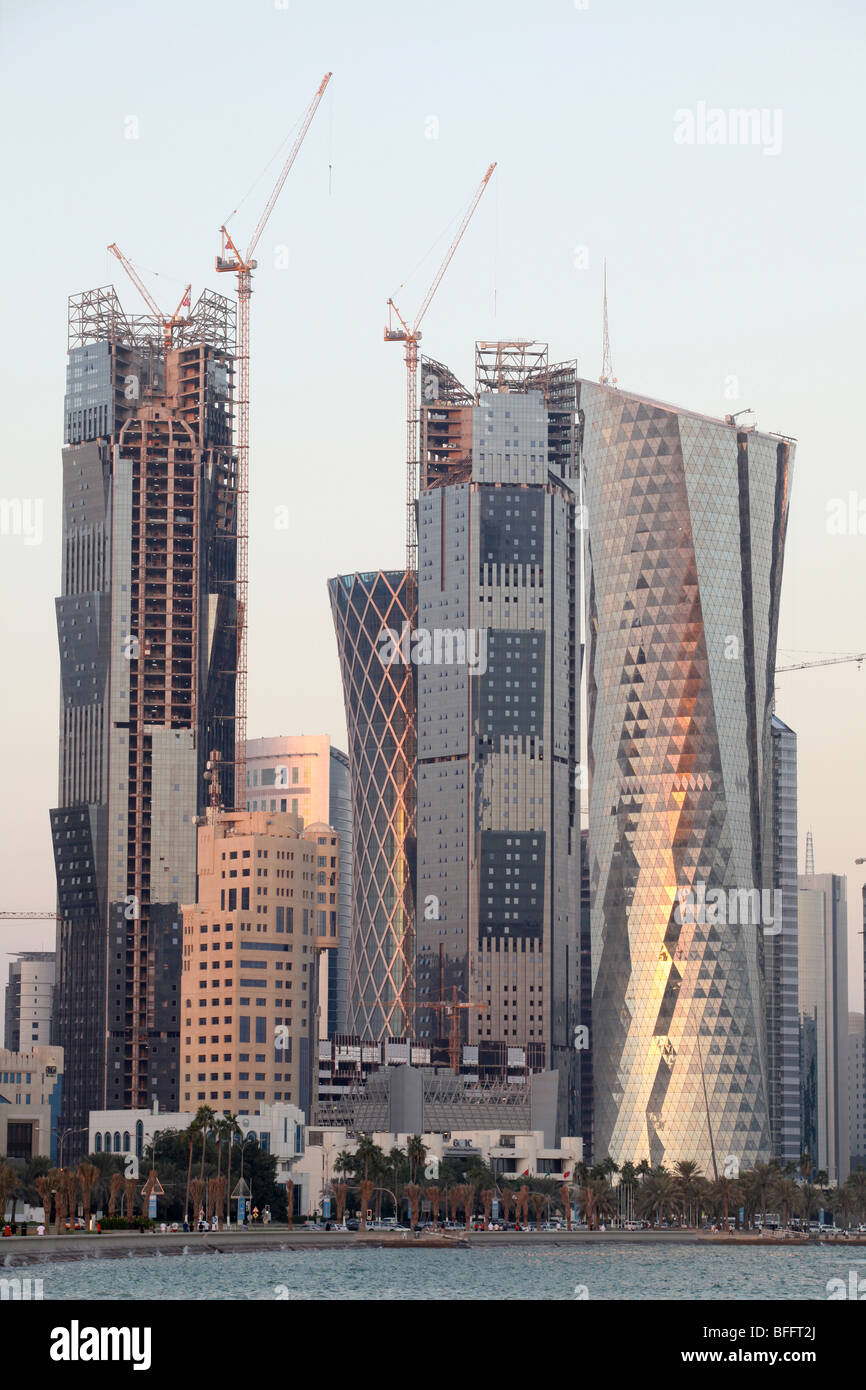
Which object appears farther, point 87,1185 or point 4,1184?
point 87,1185

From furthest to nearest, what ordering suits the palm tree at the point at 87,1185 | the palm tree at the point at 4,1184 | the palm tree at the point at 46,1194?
1. the palm tree at the point at 46,1194
2. the palm tree at the point at 87,1185
3. the palm tree at the point at 4,1184

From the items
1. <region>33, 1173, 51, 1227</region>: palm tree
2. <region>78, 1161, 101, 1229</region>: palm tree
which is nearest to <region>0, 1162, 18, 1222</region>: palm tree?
<region>33, 1173, 51, 1227</region>: palm tree

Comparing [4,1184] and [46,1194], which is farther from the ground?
[4,1184]

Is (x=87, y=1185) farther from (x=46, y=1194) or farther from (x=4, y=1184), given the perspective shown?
(x=4, y=1184)

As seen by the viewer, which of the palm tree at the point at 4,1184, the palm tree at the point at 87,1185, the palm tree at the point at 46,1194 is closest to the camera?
the palm tree at the point at 4,1184

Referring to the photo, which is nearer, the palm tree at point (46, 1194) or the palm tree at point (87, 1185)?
the palm tree at point (87, 1185)

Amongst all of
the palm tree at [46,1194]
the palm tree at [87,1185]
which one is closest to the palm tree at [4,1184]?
the palm tree at [46,1194]

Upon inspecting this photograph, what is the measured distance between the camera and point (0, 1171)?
175500 millimetres

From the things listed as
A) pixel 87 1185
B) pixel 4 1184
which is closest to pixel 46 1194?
pixel 87 1185

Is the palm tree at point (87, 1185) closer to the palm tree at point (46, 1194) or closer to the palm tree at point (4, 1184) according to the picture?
the palm tree at point (46, 1194)

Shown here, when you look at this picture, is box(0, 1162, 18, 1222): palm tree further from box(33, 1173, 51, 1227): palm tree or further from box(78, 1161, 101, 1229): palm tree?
box(78, 1161, 101, 1229): palm tree
